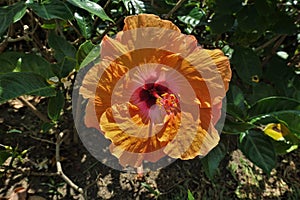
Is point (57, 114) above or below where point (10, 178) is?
above

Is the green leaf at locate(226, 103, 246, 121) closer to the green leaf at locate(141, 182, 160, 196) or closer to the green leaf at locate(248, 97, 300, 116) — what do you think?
the green leaf at locate(248, 97, 300, 116)

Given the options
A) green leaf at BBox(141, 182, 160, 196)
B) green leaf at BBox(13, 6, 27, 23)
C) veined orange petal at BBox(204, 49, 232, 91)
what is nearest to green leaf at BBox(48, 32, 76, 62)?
green leaf at BBox(13, 6, 27, 23)

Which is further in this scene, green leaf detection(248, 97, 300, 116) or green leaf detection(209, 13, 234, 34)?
green leaf detection(209, 13, 234, 34)

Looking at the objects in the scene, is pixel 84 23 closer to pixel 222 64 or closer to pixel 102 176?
pixel 222 64

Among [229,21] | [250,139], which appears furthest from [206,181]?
[229,21]

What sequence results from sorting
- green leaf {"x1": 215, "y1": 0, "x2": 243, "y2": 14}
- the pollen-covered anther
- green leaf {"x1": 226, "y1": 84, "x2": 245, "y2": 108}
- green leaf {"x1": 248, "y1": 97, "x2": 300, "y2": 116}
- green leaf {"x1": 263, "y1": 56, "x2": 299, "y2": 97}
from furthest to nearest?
green leaf {"x1": 263, "y1": 56, "x2": 299, "y2": 97} → green leaf {"x1": 215, "y1": 0, "x2": 243, "y2": 14} → green leaf {"x1": 226, "y1": 84, "x2": 245, "y2": 108} → green leaf {"x1": 248, "y1": 97, "x2": 300, "y2": 116} → the pollen-covered anther

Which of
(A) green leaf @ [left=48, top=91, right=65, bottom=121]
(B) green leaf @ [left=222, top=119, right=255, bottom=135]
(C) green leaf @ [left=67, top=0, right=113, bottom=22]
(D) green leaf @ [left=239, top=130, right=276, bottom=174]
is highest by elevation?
(C) green leaf @ [left=67, top=0, right=113, bottom=22]

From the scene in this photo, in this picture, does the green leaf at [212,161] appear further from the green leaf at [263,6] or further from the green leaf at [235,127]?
the green leaf at [263,6]

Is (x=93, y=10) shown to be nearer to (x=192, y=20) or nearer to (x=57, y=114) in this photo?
(x=57, y=114)
